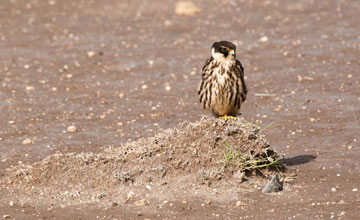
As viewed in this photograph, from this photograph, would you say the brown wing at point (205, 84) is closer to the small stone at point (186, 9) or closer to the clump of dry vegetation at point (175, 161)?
the clump of dry vegetation at point (175, 161)

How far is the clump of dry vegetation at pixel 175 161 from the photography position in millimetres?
7484

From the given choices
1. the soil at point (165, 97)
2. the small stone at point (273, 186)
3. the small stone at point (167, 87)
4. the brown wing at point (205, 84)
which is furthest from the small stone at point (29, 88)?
the small stone at point (273, 186)

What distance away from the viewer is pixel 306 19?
15219 millimetres

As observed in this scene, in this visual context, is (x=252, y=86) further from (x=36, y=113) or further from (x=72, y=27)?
(x=72, y=27)

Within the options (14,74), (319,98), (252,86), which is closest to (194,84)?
(252,86)

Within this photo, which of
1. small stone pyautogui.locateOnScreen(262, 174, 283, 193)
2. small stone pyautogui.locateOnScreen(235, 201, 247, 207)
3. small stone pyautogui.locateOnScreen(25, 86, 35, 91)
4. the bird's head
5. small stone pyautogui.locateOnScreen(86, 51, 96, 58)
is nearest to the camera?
small stone pyautogui.locateOnScreen(235, 201, 247, 207)

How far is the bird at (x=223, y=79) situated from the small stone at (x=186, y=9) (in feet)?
26.2

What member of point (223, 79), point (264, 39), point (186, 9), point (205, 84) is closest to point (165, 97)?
point (205, 84)

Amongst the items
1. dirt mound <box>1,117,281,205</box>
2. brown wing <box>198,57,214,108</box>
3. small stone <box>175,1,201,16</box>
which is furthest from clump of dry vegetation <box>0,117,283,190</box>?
small stone <box>175,1,201,16</box>

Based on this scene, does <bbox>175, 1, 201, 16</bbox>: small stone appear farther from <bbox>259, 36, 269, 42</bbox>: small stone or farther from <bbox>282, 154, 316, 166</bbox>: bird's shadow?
<bbox>282, 154, 316, 166</bbox>: bird's shadow

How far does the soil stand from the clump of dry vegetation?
1.4 inches

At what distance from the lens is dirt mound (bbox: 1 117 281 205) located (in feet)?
24.6

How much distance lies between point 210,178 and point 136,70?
543 centimetres

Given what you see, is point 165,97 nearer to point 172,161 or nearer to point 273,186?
point 172,161
